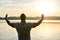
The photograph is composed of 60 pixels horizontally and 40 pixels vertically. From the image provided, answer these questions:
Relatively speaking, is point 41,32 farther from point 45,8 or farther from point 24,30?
point 24,30

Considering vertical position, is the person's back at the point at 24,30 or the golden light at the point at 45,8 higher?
the golden light at the point at 45,8

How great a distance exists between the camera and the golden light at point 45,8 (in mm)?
3193

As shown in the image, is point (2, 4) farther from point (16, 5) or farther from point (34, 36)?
point (34, 36)

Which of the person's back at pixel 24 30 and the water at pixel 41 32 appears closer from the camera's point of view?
the person's back at pixel 24 30

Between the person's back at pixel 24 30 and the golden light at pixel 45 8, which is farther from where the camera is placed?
the golden light at pixel 45 8

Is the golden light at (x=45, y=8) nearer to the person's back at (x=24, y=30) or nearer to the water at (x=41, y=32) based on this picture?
the water at (x=41, y=32)

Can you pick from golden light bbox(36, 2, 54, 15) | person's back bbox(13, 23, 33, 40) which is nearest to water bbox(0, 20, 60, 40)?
golden light bbox(36, 2, 54, 15)

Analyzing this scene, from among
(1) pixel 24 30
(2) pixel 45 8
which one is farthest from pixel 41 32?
(1) pixel 24 30

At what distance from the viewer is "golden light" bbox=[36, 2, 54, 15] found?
126 inches

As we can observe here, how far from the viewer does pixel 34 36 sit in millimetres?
3182

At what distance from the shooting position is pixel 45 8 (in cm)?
322

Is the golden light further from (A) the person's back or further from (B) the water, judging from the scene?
(A) the person's back

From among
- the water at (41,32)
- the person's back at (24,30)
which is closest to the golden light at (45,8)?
the water at (41,32)

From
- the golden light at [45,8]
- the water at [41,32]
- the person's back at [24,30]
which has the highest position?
the golden light at [45,8]
